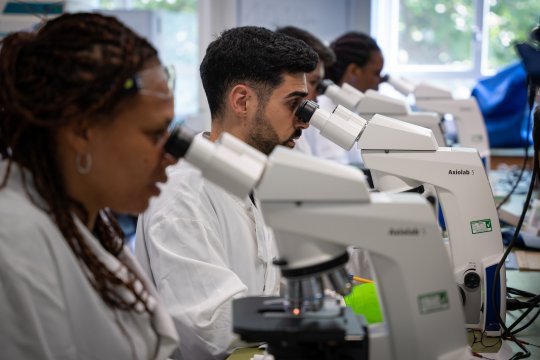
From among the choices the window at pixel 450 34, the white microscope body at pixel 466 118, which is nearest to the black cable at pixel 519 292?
the white microscope body at pixel 466 118

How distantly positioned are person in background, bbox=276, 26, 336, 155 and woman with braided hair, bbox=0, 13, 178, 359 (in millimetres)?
1465

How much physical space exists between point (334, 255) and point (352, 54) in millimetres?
2965

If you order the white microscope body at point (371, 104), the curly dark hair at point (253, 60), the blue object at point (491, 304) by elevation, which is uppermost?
the curly dark hair at point (253, 60)

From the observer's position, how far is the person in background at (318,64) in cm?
282

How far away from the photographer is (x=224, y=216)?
5.49 feet

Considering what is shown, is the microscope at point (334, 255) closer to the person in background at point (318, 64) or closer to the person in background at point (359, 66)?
the person in background at point (318, 64)

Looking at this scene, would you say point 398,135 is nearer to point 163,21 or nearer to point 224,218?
point 224,218

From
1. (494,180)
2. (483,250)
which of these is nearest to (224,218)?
(483,250)

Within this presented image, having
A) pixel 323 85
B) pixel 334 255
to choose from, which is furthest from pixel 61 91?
pixel 323 85

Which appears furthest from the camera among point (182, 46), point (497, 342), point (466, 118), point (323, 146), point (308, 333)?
point (182, 46)

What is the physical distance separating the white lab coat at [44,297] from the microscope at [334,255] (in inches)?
8.7

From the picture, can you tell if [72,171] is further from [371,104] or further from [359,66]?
[359,66]

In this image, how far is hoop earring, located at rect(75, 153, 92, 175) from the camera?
3.41 ft

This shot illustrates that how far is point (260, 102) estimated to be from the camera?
1.80 m
